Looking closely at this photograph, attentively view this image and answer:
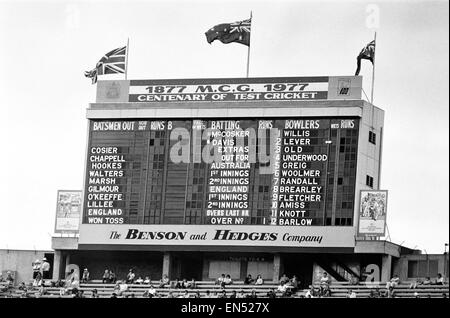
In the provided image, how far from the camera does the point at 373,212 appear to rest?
77.4 ft

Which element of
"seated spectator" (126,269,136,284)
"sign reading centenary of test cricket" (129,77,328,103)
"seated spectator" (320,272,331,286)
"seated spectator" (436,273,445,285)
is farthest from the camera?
"seated spectator" (126,269,136,284)

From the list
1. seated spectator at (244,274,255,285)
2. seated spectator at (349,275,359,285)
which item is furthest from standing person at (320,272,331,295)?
seated spectator at (244,274,255,285)

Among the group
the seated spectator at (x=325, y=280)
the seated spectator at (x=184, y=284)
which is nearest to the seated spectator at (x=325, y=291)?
the seated spectator at (x=325, y=280)

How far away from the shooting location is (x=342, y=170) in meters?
23.7

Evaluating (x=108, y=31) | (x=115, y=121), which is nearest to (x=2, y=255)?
(x=115, y=121)

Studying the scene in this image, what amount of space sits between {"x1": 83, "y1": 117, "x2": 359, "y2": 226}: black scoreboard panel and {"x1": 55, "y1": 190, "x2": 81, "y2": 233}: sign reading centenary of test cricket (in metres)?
0.26

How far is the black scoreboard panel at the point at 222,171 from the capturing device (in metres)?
23.7

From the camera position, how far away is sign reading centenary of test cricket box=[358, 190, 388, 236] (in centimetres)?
2348

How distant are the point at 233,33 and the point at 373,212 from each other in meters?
3.94

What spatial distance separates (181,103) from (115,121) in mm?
1245

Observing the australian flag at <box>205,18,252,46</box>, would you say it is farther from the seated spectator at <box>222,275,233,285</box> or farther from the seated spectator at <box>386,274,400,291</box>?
the seated spectator at <box>386,274,400,291</box>

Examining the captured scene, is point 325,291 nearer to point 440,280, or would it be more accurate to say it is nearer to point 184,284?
point 440,280

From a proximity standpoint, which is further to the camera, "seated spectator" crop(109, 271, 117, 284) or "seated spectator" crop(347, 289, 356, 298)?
"seated spectator" crop(109, 271, 117, 284)

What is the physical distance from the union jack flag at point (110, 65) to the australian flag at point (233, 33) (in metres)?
1.72
